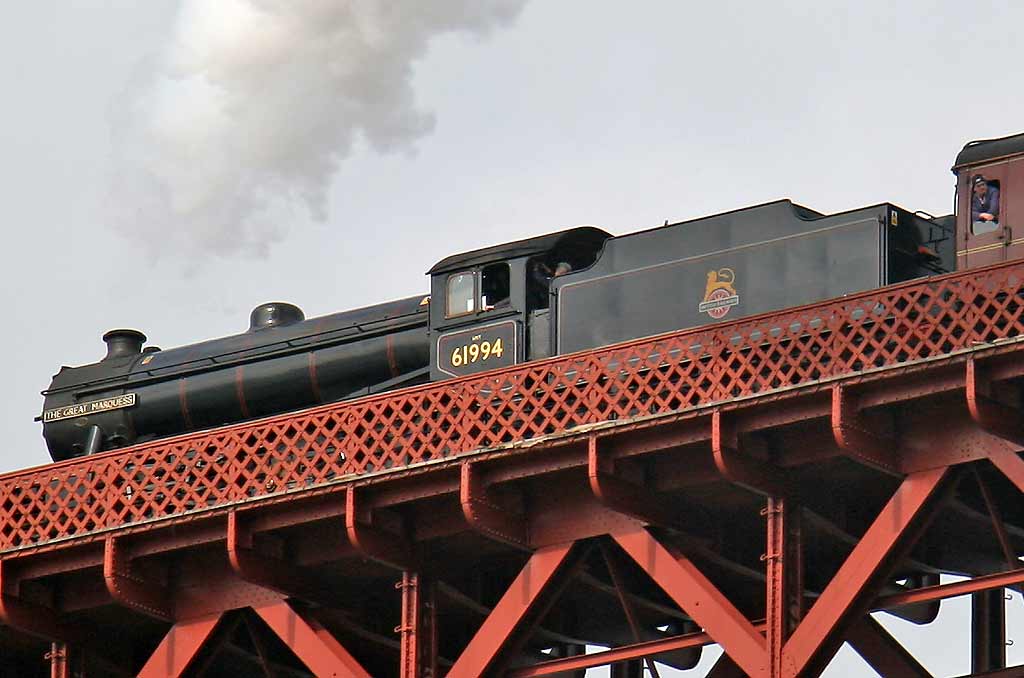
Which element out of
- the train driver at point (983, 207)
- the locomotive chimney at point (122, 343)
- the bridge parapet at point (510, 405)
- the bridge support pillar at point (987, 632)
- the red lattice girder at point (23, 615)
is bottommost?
the bridge support pillar at point (987, 632)

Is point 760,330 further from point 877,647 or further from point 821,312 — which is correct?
point 877,647

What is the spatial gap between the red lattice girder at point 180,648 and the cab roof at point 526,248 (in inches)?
228

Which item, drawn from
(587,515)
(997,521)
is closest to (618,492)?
(587,515)

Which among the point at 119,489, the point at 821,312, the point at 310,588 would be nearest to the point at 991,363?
the point at 821,312

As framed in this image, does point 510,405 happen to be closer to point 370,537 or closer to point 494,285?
point 370,537

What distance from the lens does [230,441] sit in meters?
31.2

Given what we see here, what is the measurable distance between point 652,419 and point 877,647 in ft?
11.2

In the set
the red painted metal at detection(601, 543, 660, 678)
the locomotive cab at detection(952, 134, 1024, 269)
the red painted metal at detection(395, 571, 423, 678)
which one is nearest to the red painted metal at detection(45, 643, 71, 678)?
the red painted metal at detection(395, 571, 423, 678)

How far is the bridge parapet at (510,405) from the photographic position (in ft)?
90.8

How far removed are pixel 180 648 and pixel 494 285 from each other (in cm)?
625

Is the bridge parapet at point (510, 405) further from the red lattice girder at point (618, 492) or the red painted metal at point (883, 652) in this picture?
the red painted metal at point (883, 652)

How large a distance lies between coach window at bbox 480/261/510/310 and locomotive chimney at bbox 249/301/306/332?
168 inches

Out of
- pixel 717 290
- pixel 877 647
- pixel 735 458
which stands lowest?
pixel 877 647

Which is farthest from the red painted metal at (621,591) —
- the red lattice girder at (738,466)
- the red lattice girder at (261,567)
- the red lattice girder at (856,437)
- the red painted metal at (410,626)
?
the red lattice girder at (261,567)
